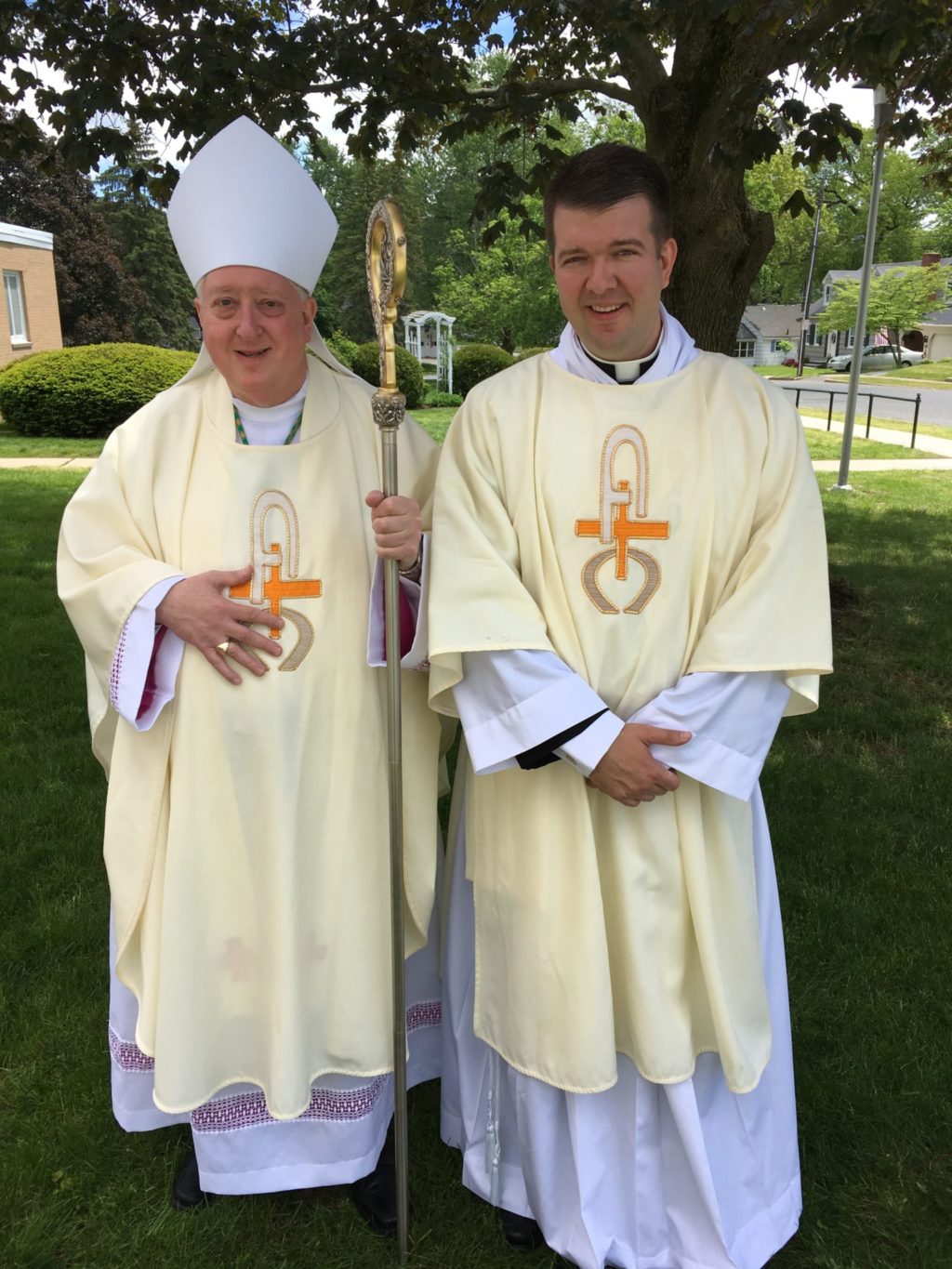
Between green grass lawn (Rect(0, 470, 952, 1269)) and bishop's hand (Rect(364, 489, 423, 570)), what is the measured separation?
1718mm

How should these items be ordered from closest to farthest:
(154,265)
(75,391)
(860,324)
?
(860,324), (75,391), (154,265)

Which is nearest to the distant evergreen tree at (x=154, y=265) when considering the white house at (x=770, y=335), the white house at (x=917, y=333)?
the white house at (x=917, y=333)

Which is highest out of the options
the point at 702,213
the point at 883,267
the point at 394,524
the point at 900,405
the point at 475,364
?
the point at 883,267

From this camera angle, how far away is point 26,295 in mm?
24328

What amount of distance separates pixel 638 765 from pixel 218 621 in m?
0.95

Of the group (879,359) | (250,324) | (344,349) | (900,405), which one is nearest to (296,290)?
(250,324)

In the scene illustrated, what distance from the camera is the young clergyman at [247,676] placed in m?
2.22

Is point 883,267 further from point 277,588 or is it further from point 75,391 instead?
point 277,588

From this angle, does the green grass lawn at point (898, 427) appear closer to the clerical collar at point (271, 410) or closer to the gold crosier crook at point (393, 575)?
the clerical collar at point (271, 410)

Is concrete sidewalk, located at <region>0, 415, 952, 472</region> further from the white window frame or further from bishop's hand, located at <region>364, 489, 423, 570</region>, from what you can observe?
the white window frame

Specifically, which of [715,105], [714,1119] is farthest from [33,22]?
[714,1119]

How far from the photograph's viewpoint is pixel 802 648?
82.9 inches

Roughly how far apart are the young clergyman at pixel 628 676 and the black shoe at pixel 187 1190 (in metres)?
0.96

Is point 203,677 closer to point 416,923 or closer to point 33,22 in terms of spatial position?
point 416,923
